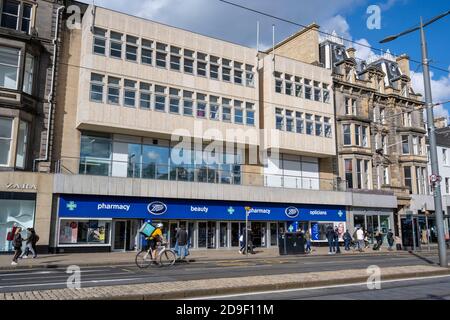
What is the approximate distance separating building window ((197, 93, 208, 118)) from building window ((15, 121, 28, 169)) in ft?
37.9

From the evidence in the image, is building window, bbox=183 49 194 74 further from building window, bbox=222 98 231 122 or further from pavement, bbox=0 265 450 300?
pavement, bbox=0 265 450 300

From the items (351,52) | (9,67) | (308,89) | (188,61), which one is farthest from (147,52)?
(351,52)

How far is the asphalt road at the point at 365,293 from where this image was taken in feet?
30.4

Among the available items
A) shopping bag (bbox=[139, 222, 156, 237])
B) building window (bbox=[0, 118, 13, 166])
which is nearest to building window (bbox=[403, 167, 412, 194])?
shopping bag (bbox=[139, 222, 156, 237])

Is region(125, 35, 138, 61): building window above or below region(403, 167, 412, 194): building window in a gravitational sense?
above

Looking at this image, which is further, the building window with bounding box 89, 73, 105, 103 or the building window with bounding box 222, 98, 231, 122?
the building window with bounding box 222, 98, 231, 122

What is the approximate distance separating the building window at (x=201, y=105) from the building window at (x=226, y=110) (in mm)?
1572

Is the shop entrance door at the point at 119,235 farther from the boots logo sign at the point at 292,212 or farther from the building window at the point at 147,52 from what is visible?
the boots logo sign at the point at 292,212

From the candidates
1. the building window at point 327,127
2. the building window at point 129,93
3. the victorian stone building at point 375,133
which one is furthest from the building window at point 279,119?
the building window at point 129,93

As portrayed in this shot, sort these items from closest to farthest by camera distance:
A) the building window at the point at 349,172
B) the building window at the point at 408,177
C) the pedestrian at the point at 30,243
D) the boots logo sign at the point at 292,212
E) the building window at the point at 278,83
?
the pedestrian at the point at 30,243 < the boots logo sign at the point at 292,212 < the building window at the point at 278,83 < the building window at the point at 349,172 < the building window at the point at 408,177

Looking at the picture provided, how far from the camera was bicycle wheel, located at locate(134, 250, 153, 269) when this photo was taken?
16922 millimetres
